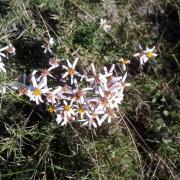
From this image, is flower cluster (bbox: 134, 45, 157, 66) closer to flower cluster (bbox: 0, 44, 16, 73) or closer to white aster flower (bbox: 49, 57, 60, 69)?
white aster flower (bbox: 49, 57, 60, 69)

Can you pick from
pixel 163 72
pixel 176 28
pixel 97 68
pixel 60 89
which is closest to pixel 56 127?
pixel 60 89

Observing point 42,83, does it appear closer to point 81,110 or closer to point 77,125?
point 81,110

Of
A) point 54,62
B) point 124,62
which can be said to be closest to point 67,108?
point 54,62

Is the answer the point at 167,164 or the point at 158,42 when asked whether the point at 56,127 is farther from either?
the point at 158,42

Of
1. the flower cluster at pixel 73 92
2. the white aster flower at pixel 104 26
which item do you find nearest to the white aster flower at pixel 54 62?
the flower cluster at pixel 73 92

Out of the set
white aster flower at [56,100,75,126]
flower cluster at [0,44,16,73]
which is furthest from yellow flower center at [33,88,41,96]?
flower cluster at [0,44,16,73]
